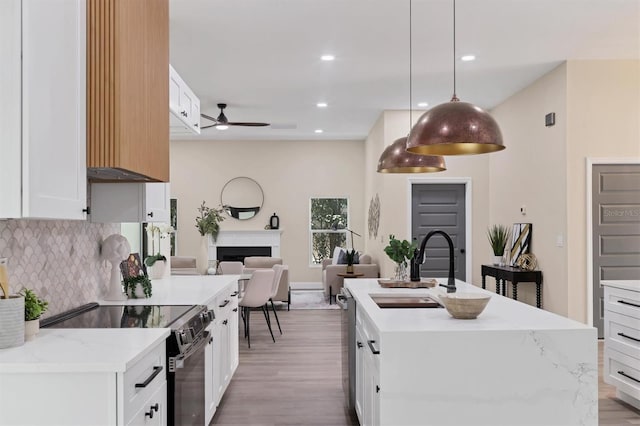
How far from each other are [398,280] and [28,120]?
2.66m

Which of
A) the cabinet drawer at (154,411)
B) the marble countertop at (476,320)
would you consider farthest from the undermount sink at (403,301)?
the cabinet drawer at (154,411)

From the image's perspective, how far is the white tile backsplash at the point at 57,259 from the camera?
2.21 m

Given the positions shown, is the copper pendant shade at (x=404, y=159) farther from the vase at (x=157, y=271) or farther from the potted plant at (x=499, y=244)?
the potted plant at (x=499, y=244)

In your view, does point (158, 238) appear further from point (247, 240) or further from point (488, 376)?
point (247, 240)

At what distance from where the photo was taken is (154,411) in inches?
79.0

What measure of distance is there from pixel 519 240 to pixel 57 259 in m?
5.49

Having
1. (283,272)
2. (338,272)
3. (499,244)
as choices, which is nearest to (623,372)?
(499,244)

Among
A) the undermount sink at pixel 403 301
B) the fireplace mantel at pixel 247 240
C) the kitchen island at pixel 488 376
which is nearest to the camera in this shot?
the kitchen island at pixel 488 376

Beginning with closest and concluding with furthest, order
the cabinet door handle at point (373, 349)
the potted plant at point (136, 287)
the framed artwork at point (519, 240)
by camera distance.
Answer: the cabinet door handle at point (373, 349)
the potted plant at point (136, 287)
the framed artwork at point (519, 240)

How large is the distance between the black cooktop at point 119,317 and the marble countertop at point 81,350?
153 millimetres

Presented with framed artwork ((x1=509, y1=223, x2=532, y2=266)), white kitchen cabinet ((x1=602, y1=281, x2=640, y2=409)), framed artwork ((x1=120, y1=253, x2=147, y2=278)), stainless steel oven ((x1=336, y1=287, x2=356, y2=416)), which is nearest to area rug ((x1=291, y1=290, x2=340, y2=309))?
framed artwork ((x1=509, y1=223, x2=532, y2=266))

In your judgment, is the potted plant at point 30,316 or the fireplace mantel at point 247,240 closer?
the potted plant at point 30,316

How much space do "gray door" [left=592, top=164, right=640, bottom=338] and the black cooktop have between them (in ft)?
15.0

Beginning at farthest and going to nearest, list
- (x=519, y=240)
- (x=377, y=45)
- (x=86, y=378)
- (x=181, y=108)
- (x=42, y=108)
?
(x=519, y=240)
(x=377, y=45)
(x=181, y=108)
(x=42, y=108)
(x=86, y=378)
